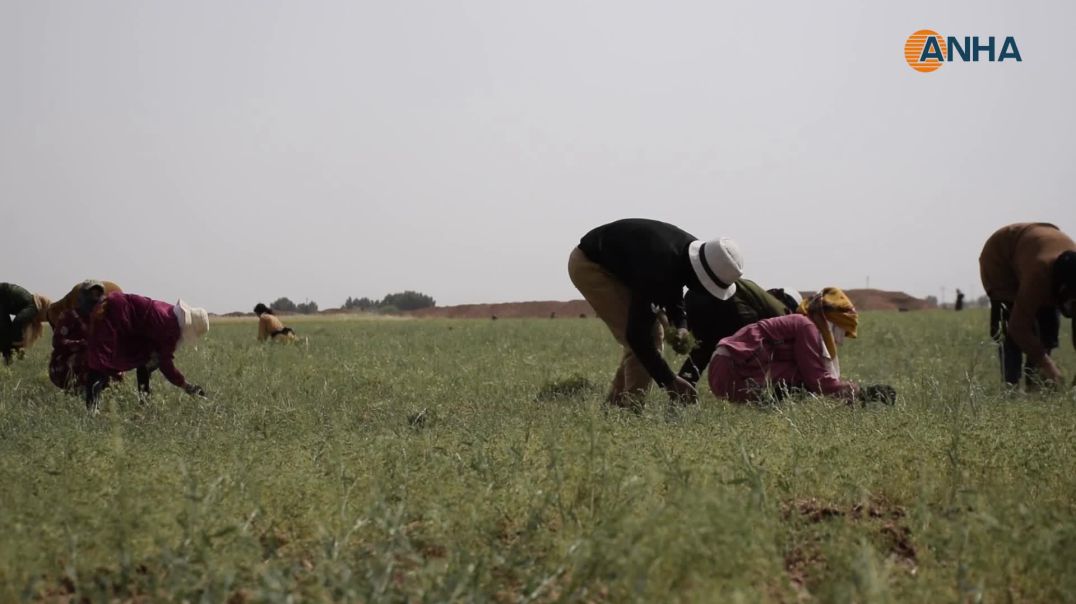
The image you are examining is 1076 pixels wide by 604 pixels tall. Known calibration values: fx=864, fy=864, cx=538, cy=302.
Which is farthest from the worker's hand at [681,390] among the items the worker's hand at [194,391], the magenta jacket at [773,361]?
the worker's hand at [194,391]

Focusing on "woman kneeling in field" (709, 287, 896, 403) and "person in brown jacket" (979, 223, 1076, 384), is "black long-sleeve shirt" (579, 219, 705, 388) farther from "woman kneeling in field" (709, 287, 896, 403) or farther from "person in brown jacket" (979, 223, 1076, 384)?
"person in brown jacket" (979, 223, 1076, 384)

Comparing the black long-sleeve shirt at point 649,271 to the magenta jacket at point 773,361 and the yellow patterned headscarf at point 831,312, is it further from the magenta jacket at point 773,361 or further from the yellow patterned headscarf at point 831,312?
the yellow patterned headscarf at point 831,312

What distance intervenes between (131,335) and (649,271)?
12.9 feet

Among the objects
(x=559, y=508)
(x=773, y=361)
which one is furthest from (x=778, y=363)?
(x=559, y=508)

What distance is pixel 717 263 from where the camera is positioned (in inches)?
210

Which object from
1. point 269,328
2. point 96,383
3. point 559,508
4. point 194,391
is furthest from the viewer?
point 269,328

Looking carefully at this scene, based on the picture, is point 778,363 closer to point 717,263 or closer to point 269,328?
point 717,263

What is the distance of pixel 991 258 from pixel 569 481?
19.1 ft

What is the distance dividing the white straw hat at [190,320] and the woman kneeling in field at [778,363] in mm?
3810

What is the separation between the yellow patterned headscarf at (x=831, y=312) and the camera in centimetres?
600

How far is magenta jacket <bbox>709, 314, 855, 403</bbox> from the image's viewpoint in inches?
227

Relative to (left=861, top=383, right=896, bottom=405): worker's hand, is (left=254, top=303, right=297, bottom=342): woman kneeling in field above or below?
above

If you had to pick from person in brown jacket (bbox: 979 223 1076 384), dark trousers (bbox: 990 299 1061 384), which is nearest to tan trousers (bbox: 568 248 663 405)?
person in brown jacket (bbox: 979 223 1076 384)

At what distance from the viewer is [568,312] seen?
43062 mm
